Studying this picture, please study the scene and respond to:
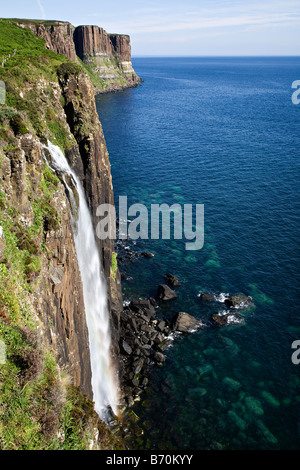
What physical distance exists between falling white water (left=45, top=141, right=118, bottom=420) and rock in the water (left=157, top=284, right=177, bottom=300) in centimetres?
1186

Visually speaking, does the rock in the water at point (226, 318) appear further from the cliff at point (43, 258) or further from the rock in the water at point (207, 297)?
the cliff at point (43, 258)

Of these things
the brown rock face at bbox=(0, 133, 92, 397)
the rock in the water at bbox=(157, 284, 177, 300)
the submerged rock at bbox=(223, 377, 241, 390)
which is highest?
the brown rock face at bbox=(0, 133, 92, 397)

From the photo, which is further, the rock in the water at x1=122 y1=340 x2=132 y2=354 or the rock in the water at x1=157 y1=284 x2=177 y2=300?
the rock in the water at x1=157 y1=284 x2=177 y2=300

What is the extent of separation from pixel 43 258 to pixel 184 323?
27.3 m

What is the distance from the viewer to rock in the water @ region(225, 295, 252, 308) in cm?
4884

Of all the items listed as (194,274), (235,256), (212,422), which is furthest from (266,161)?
(212,422)

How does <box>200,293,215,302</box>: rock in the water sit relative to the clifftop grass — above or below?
below

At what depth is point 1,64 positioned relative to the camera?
32250 millimetres

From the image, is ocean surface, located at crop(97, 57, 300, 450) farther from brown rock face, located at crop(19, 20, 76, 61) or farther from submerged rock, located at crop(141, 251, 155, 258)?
brown rock face, located at crop(19, 20, 76, 61)

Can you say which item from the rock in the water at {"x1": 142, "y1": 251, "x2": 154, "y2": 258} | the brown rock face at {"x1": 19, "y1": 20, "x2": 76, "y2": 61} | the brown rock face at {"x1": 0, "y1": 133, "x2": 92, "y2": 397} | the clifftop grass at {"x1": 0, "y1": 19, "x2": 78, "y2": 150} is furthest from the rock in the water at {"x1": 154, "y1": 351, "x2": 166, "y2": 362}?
the brown rock face at {"x1": 19, "y1": 20, "x2": 76, "y2": 61}

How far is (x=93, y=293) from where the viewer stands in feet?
121

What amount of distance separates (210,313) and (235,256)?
47.8ft

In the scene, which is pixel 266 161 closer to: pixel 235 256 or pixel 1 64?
pixel 235 256
